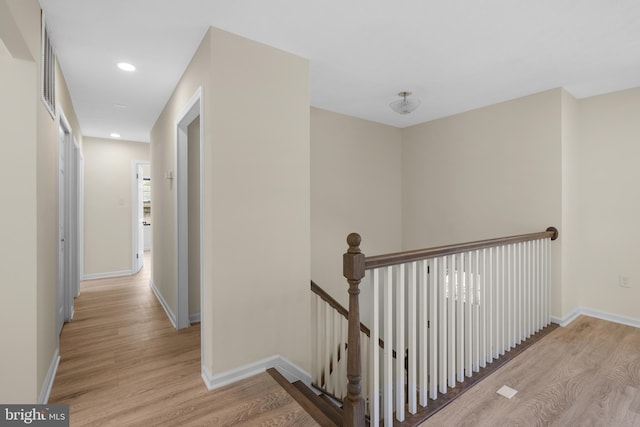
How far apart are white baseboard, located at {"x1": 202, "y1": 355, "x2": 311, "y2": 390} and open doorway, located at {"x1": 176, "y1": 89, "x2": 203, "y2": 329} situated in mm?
787

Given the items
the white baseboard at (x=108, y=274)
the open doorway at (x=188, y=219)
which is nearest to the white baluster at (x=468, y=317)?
the open doorway at (x=188, y=219)

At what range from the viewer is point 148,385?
2.07m

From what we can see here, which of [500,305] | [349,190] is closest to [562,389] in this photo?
[500,305]

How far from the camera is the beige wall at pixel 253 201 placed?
80.2 inches

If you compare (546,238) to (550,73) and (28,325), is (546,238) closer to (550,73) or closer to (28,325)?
(550,73)

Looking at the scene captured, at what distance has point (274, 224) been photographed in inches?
89.3

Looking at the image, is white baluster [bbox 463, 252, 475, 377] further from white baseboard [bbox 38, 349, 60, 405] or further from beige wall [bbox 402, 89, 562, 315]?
white baseboard [bbox 38, 349, 60, 405]

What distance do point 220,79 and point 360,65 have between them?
1231 millimetres

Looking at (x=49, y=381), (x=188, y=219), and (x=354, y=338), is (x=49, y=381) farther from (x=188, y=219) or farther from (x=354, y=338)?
(x=354, y=338)

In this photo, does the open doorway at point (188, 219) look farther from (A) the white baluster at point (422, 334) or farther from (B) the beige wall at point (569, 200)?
(B) the beige wall at point (569, 200)

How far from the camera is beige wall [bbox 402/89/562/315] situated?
314 cm

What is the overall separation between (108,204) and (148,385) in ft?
13.9

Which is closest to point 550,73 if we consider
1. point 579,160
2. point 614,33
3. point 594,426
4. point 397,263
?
point 614,33

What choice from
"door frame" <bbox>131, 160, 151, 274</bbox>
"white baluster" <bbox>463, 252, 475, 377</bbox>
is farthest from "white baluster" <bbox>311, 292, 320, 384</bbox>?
"door frame" <bbox>131, 160, 151, 274</bbox>
